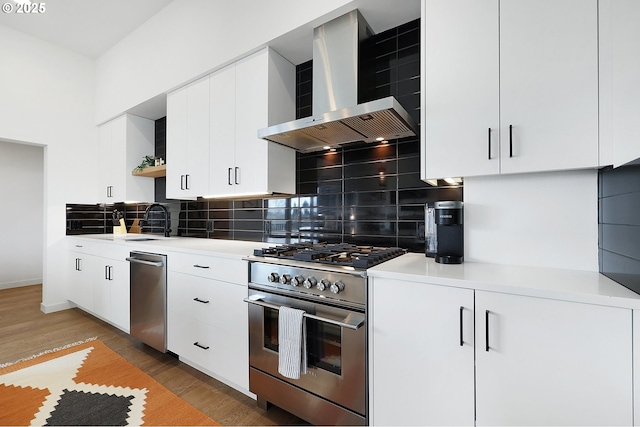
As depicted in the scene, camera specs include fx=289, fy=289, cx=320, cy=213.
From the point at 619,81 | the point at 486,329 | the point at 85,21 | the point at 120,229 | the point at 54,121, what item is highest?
the point at 85,21

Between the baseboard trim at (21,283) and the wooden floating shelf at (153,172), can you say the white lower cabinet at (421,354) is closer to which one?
the wooden floating shelf at (153,172)

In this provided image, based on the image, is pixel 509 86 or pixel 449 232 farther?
pixel 449 232

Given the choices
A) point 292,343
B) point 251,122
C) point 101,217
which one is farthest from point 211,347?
point 101,217

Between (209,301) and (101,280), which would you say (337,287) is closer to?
(209,301)

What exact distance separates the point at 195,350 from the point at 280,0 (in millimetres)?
2526

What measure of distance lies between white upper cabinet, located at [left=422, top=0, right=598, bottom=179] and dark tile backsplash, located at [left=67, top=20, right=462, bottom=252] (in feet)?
1.33

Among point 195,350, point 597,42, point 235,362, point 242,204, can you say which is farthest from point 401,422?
point 242,204

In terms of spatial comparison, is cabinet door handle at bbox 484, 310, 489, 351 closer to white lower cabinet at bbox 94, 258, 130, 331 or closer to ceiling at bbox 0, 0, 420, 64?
ceiling at bbox 0, 0, 420, 64

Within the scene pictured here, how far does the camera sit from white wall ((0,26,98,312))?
3295 mm

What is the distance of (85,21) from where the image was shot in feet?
10.2

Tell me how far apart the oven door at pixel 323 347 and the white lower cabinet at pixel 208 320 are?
14 cm

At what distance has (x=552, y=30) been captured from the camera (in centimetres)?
120

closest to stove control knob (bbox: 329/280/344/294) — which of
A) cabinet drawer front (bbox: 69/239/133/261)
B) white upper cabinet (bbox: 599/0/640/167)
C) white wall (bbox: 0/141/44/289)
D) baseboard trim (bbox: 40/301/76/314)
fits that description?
white upper cabinet (bbox: 599/0/640/167)

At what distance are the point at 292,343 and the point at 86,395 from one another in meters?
1.49
